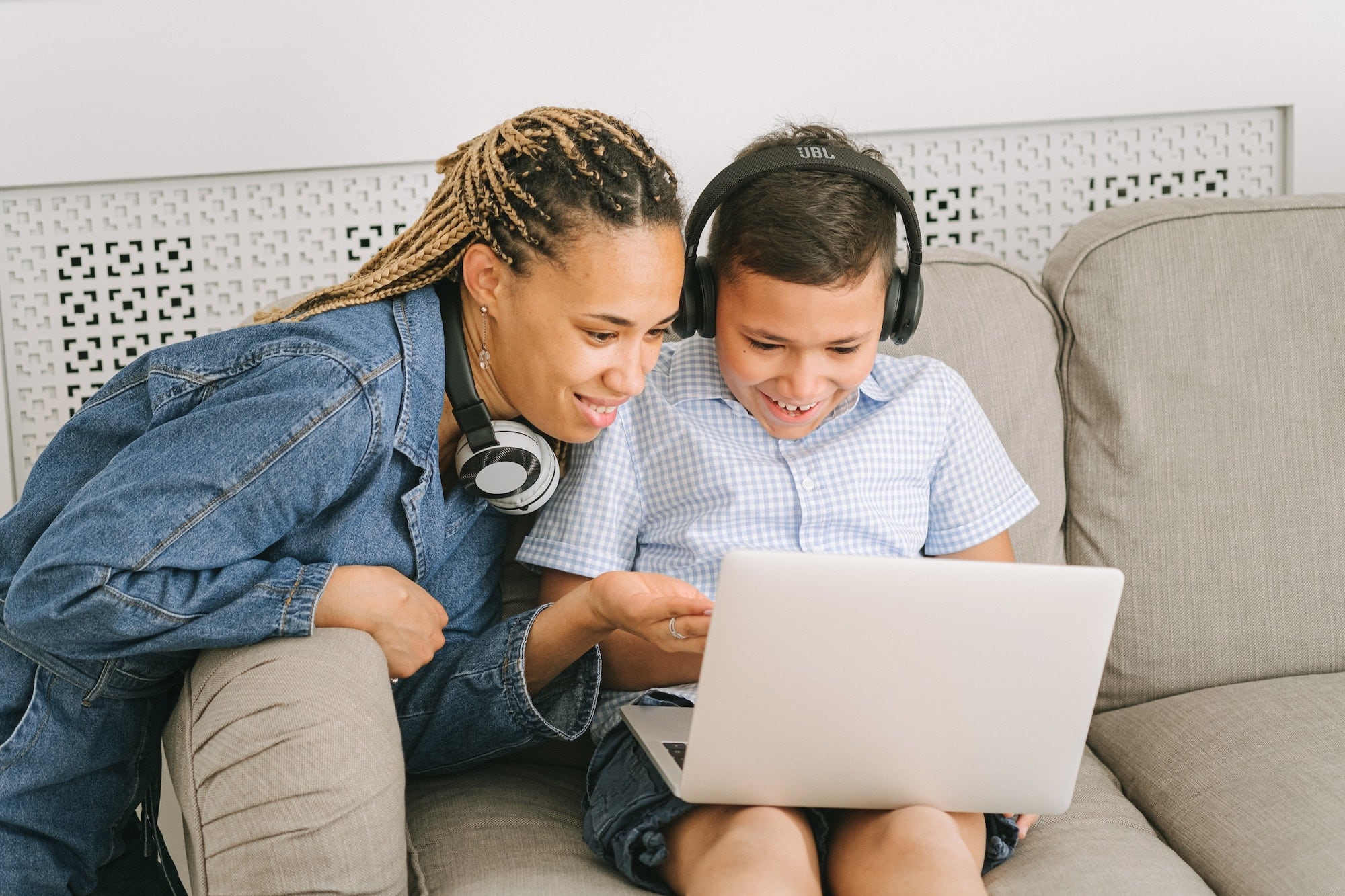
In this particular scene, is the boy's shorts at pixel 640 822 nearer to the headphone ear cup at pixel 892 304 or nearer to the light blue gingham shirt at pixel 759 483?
the light blue gingham shirt at pixel 759 483

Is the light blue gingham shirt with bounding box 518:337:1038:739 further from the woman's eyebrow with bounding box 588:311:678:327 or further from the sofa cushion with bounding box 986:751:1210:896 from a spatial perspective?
the sofa cushion with bounding box 986:751:1210:896

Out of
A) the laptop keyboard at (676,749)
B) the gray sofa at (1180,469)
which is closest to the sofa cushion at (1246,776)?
the gray sofa at (1180,469)

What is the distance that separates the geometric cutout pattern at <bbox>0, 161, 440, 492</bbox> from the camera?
69.5 inches

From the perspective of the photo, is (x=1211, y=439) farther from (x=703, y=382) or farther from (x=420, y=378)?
(x=420, y=378)

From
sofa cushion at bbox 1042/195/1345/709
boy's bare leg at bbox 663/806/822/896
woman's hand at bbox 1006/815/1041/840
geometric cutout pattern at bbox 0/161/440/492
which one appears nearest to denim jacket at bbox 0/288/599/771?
boy's bare leg at bbox 663/806/822/896

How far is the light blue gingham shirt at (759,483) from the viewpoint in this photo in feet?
4.29

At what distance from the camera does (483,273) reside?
47.6 inches

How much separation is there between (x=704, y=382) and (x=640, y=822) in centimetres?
54

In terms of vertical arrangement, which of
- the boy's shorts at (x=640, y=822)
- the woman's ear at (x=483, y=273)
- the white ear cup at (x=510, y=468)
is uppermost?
the woman's ear at (x=483, y=273)

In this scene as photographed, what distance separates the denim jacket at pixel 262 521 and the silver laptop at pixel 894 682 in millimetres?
350

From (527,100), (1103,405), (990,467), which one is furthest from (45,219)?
(1103,405)

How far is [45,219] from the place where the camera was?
1.76 metres

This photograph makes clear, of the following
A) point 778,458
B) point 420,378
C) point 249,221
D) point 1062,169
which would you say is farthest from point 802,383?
point 249,221

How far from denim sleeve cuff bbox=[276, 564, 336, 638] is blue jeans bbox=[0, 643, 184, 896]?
0.25 metres
